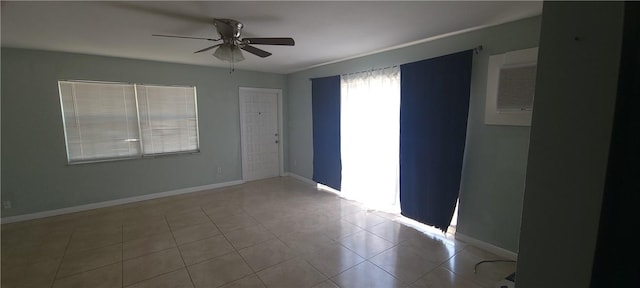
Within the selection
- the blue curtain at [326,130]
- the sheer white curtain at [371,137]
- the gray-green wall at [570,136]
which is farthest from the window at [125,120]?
the gray-green wall at [570,136]

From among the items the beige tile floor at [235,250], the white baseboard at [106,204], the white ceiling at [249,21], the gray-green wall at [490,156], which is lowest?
the beige tile floor at [235,250]

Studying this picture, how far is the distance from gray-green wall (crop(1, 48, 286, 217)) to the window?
11 centimetres

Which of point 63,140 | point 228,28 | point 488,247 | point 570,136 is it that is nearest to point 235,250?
→ point 228,28

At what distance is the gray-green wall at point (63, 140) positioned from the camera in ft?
10.8

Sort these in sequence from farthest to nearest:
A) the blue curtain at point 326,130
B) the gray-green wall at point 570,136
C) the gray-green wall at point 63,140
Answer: the blue curtain at point 326,130 → the gray-green wall at point 63,140 → the gray-green wall at point 570,136

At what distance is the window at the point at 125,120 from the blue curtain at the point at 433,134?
3.61m

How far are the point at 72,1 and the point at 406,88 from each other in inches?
125

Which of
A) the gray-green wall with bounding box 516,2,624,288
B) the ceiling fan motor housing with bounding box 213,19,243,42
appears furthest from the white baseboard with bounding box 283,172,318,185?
the gray-green wall with bounding box 516,2,624,288

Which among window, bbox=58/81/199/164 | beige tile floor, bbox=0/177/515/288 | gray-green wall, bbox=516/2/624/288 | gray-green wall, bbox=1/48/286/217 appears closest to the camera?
gray-green wall, bbox=516/2/624/288

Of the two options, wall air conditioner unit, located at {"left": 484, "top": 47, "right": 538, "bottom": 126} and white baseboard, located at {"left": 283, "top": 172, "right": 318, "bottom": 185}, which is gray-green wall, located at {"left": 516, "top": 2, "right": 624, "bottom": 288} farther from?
white baseboard, located at {"left": 283, "top": 172, "right": 318, "bottom": 185}

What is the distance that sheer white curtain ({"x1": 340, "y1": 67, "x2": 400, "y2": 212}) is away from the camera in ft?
11.4

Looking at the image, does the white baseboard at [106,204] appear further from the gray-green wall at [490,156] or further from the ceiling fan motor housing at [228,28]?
the gray-green wall at [490,156]

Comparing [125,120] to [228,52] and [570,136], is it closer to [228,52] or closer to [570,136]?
[228,52]

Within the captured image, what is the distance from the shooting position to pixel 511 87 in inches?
93.1
